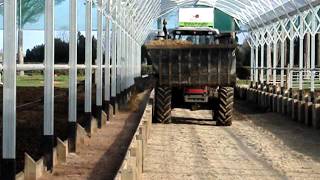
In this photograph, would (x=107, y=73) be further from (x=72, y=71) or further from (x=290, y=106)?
(x=290, y=106)

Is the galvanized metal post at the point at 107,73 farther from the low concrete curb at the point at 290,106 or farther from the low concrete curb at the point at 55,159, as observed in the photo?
the low concrete curb at the point at 290,106

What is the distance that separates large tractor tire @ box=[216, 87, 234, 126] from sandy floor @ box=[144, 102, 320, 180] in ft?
1.20

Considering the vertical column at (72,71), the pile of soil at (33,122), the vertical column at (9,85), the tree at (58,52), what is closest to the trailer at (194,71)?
the pile of soil at (33,122)

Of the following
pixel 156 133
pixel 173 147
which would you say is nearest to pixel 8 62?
pixel 173 147

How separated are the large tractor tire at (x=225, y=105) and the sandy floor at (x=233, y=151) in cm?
37

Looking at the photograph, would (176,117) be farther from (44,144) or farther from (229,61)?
(44,144)

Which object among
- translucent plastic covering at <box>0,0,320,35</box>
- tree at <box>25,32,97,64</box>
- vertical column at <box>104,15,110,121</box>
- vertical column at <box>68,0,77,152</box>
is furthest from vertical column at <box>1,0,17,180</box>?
Result: vertical column at <box>104,15,110,121</box>

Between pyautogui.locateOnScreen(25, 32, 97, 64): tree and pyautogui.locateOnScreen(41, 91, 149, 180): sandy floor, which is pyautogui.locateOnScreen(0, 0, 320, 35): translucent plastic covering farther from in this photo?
pyautogui.locateOnScreen(41, 91, 149, 180): sandy floor

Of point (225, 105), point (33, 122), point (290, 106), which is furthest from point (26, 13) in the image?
point (290, 106)

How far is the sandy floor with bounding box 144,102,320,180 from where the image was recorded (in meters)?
9.81

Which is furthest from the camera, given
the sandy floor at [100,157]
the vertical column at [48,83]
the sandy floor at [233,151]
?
the sandy floor at [233,151]

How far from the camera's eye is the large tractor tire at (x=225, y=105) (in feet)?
55.5

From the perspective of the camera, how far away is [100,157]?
9.78 metres

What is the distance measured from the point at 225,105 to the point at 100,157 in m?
7.69
